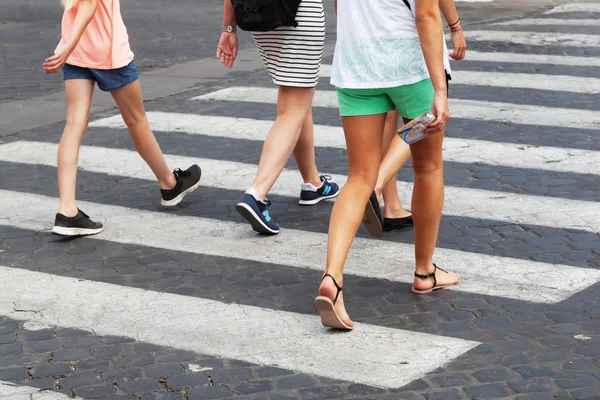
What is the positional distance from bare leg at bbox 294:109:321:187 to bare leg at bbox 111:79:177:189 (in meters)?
0.82

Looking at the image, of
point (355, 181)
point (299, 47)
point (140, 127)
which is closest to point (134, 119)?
point (140, 127)

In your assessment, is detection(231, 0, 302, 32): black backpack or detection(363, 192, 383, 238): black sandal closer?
detection(363, 192, 383, 238): black sandal

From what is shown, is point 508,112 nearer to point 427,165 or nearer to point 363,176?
point 427,165

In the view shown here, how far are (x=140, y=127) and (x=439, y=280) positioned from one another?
2.32 metres

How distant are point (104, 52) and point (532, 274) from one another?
2.71m

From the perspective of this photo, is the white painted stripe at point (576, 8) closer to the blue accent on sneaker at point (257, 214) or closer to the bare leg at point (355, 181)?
the blue accent on sneaker at point (257, 214)

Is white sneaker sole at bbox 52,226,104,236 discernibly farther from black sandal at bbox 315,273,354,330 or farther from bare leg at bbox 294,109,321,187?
black sandal at bbox 315,273,354,330

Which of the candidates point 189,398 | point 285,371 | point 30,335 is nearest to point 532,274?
point 285,371

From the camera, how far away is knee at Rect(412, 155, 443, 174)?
16.0ft

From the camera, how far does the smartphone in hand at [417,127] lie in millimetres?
4477

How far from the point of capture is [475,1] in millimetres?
16500

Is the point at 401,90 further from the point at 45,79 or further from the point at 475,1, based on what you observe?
the point at 475,1

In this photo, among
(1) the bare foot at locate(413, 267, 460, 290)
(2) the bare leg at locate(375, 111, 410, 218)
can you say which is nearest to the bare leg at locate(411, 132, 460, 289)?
(1) the bare foot at locate(413, 267, 460, 290)

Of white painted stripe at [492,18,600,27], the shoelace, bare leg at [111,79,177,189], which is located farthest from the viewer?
white painted stripe at [492,18,600,27]
